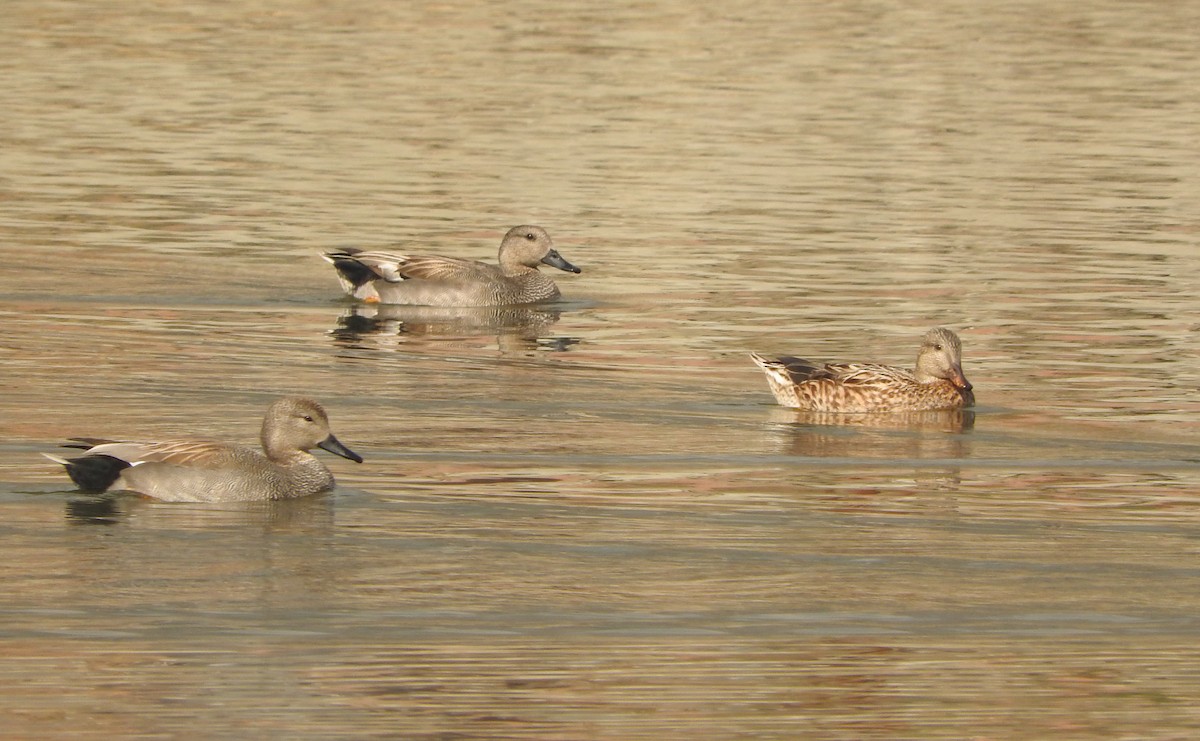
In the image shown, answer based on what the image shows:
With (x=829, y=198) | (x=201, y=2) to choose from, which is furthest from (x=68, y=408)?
(x=201, y=2)

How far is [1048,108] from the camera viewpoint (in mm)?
37250

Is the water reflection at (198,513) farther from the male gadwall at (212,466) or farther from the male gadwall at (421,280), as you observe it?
the male gadwall at (421,280)

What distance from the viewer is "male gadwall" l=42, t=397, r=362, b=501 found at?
39.9 feet

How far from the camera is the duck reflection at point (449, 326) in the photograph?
18484mm

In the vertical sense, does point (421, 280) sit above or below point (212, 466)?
above

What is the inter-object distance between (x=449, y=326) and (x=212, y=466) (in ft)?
25.0

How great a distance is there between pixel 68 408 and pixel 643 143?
58.1ft

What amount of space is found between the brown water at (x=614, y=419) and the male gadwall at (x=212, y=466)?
137 millimetres

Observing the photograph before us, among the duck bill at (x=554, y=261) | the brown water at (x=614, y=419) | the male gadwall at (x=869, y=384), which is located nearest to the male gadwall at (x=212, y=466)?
the brown water at (x=614, y=419)

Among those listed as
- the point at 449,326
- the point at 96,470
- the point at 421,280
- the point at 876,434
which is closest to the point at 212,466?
the point at 96,470

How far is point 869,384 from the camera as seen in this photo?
1541 centimetres

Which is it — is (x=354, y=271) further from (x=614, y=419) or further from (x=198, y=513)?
(x=198, y=513)

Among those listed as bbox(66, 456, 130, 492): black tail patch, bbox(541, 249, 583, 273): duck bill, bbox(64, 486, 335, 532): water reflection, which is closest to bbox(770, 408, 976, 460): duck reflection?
bbox(64, 486, 335, 532): water reflection

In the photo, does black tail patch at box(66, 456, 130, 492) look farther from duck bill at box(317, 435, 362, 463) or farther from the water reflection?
duck bill at box(317, 435, 362, 463)
